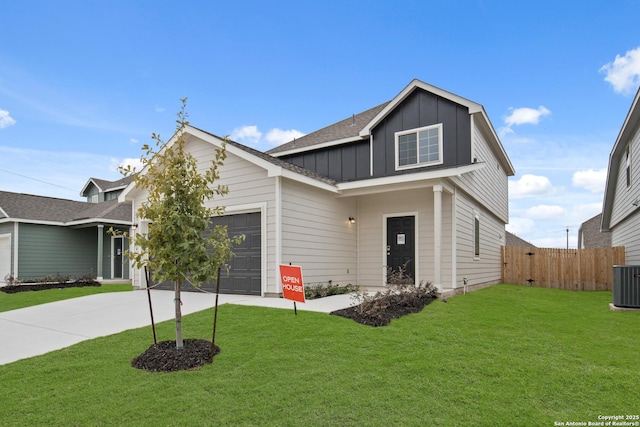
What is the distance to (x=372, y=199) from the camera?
11375mm

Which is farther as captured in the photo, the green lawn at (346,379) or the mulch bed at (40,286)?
the mulch bed at (40,286)

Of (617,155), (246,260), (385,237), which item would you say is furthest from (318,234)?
(617,155)

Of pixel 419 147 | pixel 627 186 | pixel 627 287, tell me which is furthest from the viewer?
pixel 627 186

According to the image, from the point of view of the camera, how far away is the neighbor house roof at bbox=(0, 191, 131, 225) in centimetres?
1653

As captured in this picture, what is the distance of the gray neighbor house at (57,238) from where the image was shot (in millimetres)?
16391

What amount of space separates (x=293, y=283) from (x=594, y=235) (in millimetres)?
28834

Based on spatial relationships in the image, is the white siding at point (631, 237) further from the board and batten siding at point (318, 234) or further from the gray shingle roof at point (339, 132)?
the gray shingle roof at point (339, 132)

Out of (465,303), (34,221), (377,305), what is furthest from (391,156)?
(34,221)

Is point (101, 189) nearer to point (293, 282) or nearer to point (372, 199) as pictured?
point (372, 199)

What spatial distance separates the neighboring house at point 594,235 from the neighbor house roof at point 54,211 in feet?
92.3

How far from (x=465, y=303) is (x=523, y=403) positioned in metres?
5.10

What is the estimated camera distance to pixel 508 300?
9.02m

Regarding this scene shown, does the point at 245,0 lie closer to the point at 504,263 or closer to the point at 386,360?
the point at 386,360

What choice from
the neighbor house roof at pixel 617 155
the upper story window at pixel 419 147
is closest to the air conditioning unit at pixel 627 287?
the neighbor house roof at pixel 617 155
